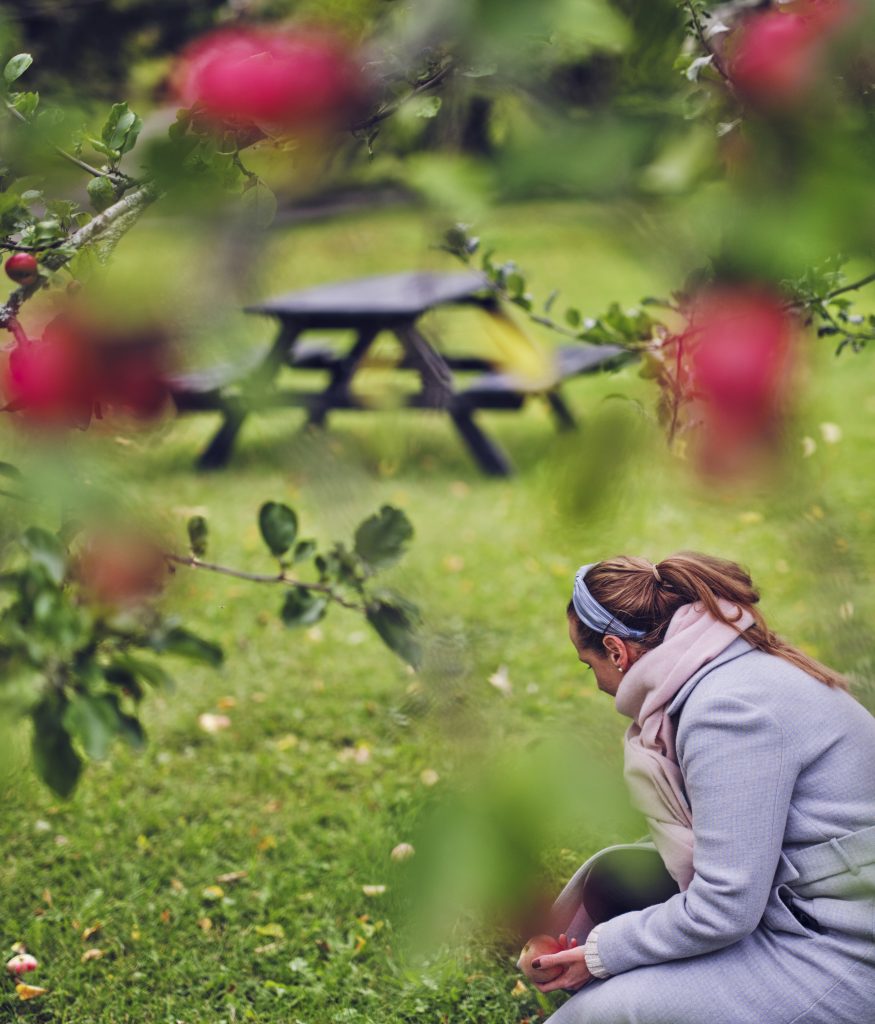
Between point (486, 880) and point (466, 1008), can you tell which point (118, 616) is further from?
point (466, 1008)

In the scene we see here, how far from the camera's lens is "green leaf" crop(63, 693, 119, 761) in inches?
34.7

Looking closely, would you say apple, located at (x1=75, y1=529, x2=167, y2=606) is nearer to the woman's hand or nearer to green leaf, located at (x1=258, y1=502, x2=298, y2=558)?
green leaf, located at (x1=258, y1=502, x2=298, y2=558)

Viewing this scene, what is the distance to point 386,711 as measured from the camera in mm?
3223

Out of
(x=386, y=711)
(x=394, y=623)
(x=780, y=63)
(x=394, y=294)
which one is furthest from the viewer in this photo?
(x=386, y=711)

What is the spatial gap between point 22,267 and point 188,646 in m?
0.37

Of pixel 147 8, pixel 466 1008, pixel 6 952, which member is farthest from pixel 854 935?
pixel 6 952

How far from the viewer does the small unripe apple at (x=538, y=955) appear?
1.67m

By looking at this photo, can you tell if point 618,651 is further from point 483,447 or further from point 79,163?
point 483,447

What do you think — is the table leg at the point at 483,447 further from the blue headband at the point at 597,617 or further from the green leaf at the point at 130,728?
the green leaf at the point at 130,728

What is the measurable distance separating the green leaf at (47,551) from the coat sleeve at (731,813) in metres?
0.90

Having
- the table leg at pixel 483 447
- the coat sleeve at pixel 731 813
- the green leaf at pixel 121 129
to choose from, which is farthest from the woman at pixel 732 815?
the table leg at pixel 483 447

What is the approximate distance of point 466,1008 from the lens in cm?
212

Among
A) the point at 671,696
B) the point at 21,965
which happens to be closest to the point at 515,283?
the point at 671,696

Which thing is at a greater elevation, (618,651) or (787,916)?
(618,651)
